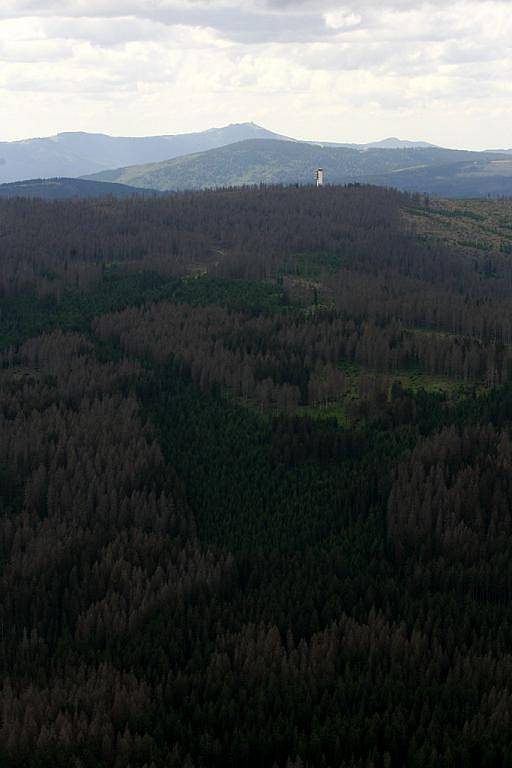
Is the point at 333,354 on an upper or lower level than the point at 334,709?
upper

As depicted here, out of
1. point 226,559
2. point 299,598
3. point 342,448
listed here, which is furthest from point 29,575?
point 342,448

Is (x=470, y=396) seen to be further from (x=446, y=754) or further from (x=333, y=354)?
(x=446, y=754)

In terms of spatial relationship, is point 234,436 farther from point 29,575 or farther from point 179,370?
point 29,575

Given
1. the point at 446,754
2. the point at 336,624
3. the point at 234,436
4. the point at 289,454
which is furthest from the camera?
the point at 234,436

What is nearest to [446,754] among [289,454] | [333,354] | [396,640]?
[396,640]

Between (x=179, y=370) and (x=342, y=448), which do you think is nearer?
(x=342, y=448)

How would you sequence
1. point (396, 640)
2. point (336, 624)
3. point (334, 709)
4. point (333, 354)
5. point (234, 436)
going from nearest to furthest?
1. point (334, 709)
2. point (396, 640)
3. point (336, 624)
4. point (234, 436)
5. point (333, 354)
